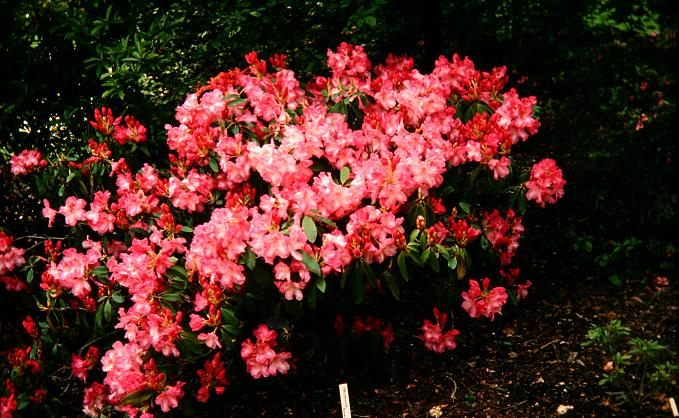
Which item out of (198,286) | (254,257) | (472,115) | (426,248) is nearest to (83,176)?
(198,286)

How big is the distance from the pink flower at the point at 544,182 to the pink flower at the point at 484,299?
42 cm

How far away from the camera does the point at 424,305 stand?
11.1ft

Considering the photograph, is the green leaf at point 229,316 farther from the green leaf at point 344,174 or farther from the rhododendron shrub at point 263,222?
the green leaf at point 344,174

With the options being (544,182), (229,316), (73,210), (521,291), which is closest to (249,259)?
(229,316)

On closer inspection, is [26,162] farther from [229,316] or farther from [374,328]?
[374,328]

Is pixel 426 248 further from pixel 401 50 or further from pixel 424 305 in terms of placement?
pixel 401 50

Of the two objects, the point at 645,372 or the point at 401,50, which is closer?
the point at 645,372

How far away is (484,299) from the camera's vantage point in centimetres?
287

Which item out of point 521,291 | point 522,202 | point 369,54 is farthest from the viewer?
point 369,54

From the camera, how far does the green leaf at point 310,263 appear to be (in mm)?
2357

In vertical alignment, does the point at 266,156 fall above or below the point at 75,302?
above

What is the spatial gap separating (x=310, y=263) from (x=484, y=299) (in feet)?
2.94

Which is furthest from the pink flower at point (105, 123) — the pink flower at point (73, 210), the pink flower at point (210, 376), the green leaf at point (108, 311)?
the pink flower at point (210, 376)

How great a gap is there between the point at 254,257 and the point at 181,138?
0.69m
